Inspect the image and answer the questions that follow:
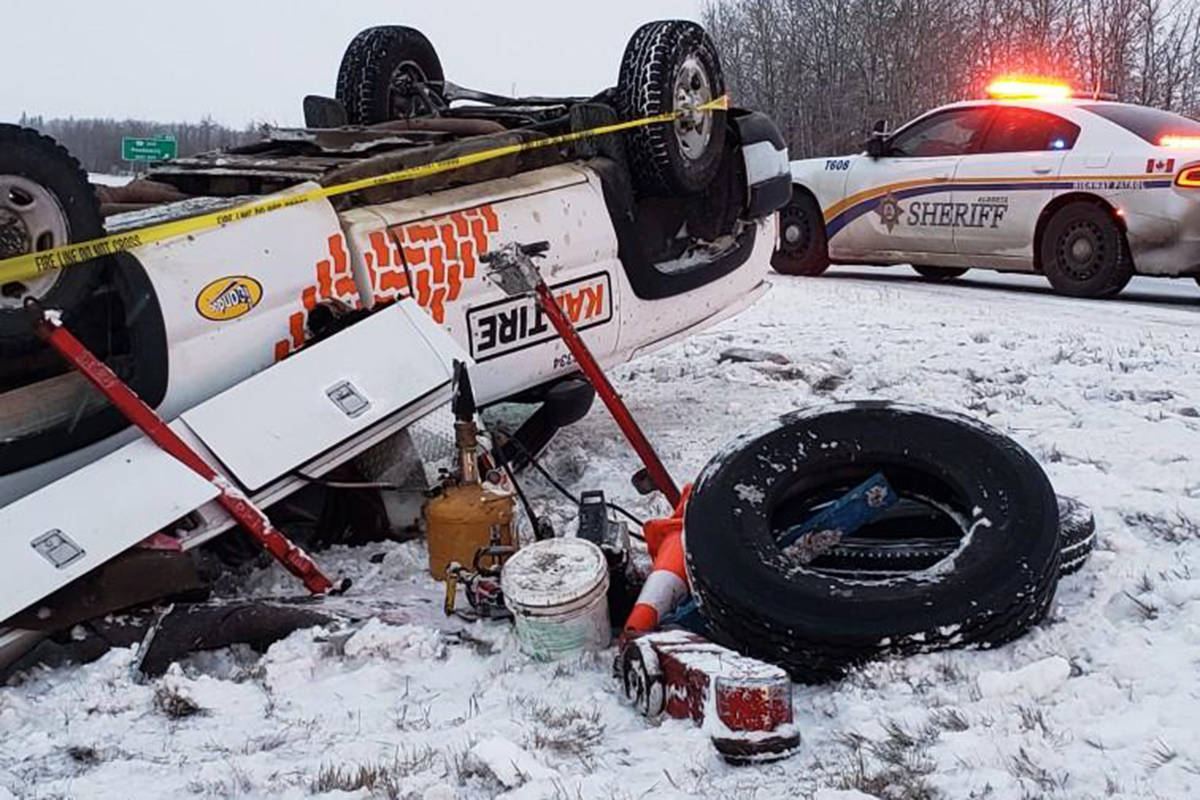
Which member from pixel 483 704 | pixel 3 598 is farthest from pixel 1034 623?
pixel 3 598

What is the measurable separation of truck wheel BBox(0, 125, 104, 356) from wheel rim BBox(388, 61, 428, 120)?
9.38ft

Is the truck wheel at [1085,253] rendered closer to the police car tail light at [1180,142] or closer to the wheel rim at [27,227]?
the police car tail light at [1180,142]

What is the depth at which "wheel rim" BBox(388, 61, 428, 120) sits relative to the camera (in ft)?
20.0

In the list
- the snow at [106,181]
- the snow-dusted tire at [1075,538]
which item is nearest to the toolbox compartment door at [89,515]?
the snow at [106,181]

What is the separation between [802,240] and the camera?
33.0 feet

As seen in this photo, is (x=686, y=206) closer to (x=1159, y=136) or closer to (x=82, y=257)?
(x=82, y=257)

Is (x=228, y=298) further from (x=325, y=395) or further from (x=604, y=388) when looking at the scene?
(x=604, y=388)

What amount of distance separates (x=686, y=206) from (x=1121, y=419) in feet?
6.73

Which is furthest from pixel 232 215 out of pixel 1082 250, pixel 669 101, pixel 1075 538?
pixel 1082 250

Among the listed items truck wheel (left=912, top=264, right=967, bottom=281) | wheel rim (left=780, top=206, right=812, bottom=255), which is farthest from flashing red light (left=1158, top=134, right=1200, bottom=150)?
wheel rim (left=780, top=206, right=812, bottom=255)

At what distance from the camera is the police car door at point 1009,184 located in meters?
8.33

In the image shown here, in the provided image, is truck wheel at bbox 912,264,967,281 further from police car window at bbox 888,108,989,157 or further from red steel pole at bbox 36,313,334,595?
red steel pole at bbox 36,313,334,595

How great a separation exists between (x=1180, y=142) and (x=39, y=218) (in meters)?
6.85

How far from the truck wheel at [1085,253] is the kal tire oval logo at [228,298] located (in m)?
6.15
